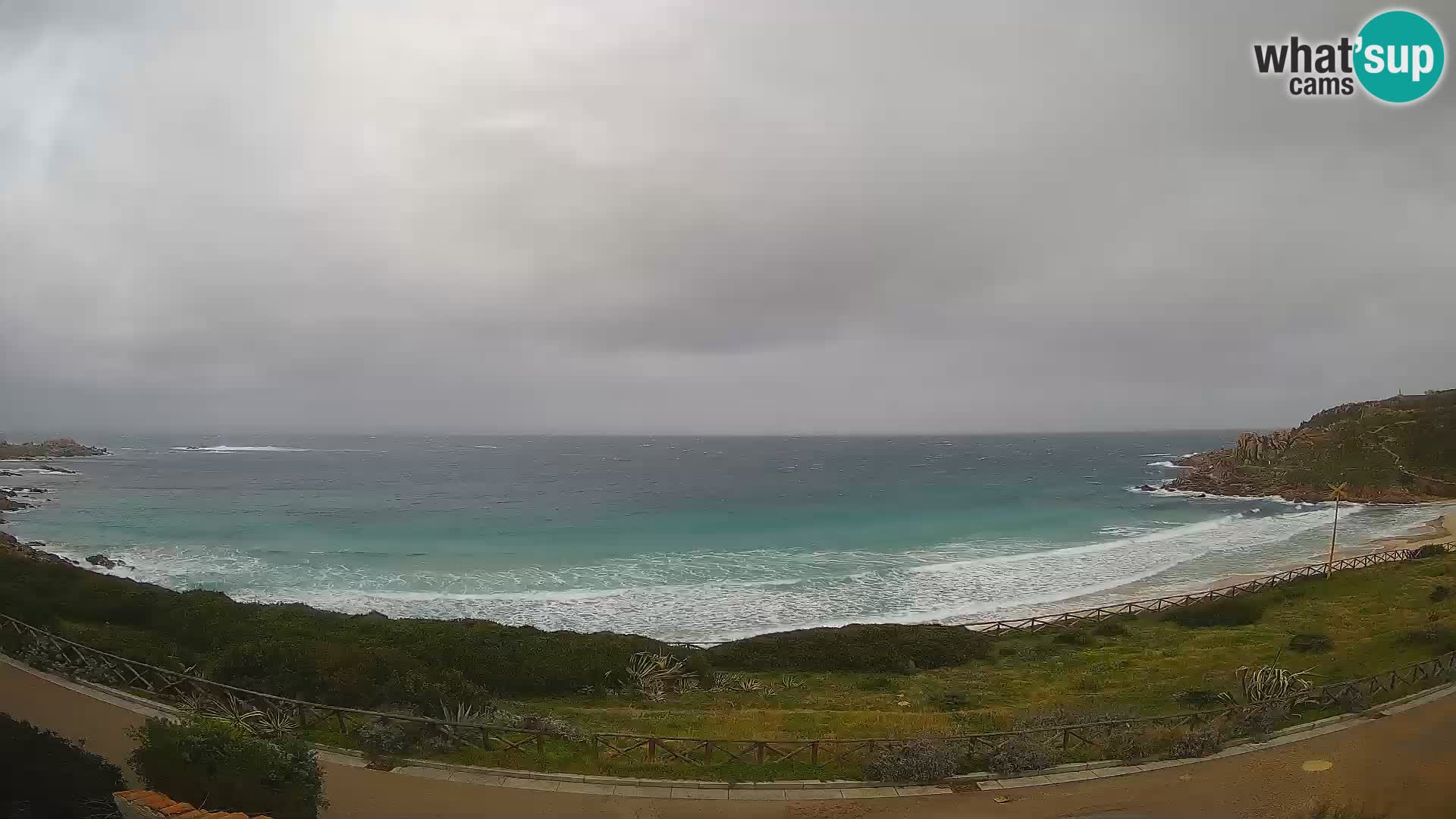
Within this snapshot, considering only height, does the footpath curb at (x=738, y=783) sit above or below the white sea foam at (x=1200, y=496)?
Result: above

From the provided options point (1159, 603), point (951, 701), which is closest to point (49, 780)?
point (951, 701)

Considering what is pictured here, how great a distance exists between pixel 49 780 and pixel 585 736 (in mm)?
7318

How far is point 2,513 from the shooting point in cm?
5838

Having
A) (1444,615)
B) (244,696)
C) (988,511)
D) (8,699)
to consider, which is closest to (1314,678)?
(1444,615)

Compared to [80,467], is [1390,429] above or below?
above

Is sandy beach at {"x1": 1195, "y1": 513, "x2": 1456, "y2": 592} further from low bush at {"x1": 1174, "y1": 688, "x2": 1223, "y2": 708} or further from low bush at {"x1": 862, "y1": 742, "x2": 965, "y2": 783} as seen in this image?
low bush at {"x1": 862, "y1": 742, "x2": 965, "y2": 783}

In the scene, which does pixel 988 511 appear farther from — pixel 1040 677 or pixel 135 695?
pixel 135 695

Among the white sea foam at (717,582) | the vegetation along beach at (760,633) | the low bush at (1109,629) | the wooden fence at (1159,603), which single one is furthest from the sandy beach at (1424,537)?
the low bush at (1109,629)

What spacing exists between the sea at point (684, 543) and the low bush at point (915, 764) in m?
16.4

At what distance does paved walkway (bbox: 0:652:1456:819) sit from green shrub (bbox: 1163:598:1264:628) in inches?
609

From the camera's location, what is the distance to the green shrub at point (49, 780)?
7.10 m

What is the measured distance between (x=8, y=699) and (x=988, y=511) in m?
61.5

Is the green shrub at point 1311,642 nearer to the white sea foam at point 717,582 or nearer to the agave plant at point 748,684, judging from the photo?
the white sea foam at point 717,582

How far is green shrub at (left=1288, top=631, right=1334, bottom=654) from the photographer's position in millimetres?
19562
